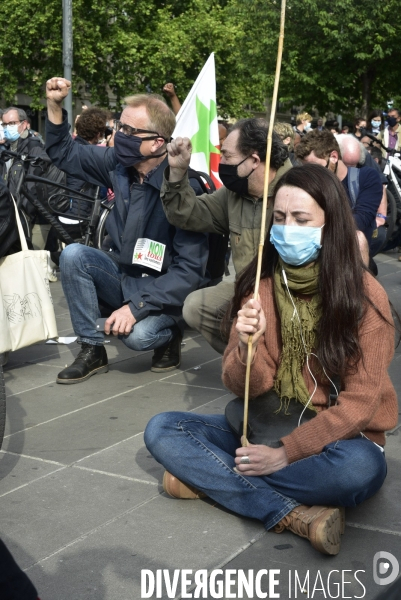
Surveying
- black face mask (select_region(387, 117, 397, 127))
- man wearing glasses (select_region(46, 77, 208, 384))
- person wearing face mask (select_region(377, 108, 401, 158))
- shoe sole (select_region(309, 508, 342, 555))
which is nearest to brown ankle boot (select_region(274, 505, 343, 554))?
shoe sole (select_region(309, 508, 342, 555))

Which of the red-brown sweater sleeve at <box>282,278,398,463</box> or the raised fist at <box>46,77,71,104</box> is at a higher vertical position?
the raised fist at <box>46,77,71,104</box>

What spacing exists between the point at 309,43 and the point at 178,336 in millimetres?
30222

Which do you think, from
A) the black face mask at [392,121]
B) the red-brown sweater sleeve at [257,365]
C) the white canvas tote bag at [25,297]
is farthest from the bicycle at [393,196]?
the red-brown sweater sleeve at [257,365]

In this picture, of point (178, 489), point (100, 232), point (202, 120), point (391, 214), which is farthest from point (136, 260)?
point (391, 214)

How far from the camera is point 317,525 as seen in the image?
10.2 ft

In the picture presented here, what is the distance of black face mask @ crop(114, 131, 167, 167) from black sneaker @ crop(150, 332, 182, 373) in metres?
1.13

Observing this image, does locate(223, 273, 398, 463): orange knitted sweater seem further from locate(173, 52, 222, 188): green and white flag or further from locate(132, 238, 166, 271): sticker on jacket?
locate(173, 52, 222, 188): green and white flag

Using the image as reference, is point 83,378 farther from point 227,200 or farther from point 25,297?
point 227,200

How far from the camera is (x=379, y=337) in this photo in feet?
10.8

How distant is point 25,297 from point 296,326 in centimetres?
250

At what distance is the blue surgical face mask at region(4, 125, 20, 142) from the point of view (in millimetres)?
10141

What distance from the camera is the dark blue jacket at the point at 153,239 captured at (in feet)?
18.0

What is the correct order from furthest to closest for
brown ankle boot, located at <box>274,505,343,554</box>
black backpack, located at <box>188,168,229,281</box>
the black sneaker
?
the black sneaker
black backpack, located at <box>188,168,229,281</box>
brown ankle boot, located at <box>274,505,343,554</box>

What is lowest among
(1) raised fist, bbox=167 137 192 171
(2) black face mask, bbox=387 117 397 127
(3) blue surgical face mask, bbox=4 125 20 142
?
(1) raised fist, bbox=167 137 192 171
